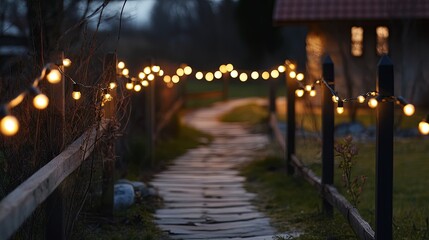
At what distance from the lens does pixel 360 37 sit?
23.8m

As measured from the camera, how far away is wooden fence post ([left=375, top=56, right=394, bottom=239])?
5.75 meters

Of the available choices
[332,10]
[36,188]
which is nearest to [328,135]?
[36,188]

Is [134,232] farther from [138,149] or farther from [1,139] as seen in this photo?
[138,149]

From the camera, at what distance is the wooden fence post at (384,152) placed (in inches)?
226

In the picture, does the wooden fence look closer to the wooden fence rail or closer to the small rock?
the wooden fence rail

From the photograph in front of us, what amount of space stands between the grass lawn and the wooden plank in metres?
2.65

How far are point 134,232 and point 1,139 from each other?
2.16 m

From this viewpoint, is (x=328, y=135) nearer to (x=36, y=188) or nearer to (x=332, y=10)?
(x=36, y=188)

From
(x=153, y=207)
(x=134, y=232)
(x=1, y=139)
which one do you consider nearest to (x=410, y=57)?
(x=153, y=207)

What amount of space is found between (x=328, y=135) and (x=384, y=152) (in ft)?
8.94

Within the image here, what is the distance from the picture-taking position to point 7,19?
1717cm

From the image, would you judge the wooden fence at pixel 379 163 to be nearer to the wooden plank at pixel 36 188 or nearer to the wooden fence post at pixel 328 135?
the wooden fence post at pixel 328 135

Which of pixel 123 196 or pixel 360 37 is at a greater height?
pixel 360 37

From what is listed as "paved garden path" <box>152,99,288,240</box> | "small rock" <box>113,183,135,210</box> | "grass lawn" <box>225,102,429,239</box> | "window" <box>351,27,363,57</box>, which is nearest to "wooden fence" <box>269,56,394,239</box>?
"grass lawn" <box>225,102,429,239</box>
